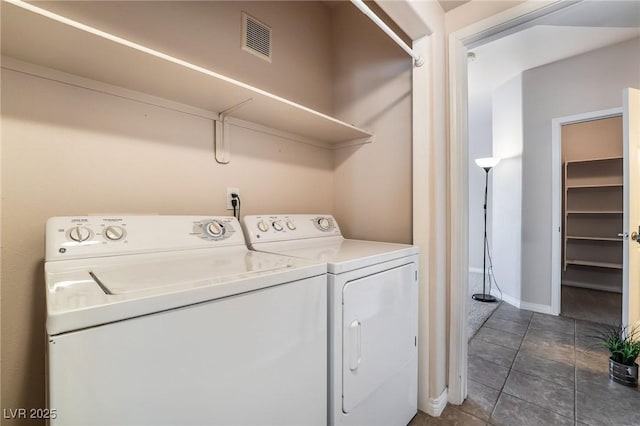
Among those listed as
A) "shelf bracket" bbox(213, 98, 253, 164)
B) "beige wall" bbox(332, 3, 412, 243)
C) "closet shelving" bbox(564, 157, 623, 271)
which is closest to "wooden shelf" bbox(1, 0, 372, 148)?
"shelf bracket" bbox(213, 98, 253, 164)

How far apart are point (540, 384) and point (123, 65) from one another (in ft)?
9.10

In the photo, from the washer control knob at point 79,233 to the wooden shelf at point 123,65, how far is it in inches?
23.6

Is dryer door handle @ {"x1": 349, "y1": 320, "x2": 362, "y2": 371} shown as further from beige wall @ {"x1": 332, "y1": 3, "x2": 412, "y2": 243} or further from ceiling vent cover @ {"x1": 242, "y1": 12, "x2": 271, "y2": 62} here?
ceiling vent cover @ {"x1": 242, "y1": 12, "x2": 271, "y2": 62}

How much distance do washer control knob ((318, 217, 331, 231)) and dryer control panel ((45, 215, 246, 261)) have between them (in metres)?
0.58

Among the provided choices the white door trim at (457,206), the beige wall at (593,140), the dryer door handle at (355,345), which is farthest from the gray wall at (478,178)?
the dryer door handle at (355,345)

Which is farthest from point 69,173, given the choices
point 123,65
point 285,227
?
point 285,227

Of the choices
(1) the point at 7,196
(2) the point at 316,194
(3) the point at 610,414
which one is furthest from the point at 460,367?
(1) the point at 7,196

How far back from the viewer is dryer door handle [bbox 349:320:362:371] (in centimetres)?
103

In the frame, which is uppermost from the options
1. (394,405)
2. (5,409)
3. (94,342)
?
(94,342)

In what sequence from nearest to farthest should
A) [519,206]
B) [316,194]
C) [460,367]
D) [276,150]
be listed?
[460,367]
[276,150]
[316,194]
[519,206]

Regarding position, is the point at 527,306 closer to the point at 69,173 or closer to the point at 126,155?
the point at 126,155

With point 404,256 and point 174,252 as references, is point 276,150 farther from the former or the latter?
point 404,256

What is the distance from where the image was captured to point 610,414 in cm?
144

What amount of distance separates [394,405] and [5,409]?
4.89 feet
